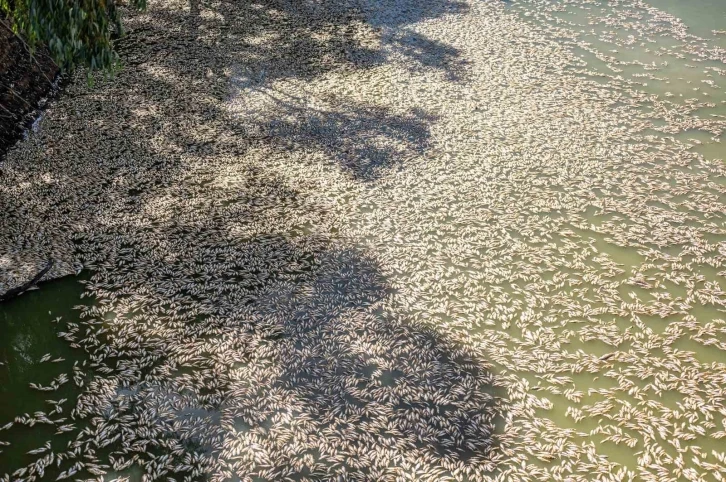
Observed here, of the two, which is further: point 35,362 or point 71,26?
point 71,26

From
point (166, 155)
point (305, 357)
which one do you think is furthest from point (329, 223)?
point (166, 155)

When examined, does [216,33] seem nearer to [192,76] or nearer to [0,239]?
[192,76]

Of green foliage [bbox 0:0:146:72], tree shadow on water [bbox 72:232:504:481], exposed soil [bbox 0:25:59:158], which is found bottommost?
tree shadow on water [bbox 72:232:504:481]

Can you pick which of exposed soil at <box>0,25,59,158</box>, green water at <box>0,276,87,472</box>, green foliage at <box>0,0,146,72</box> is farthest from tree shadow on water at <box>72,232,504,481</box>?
exposed soil at <box>0,25,59,158</box>

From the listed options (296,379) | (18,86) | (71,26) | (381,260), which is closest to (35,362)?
(296,379)

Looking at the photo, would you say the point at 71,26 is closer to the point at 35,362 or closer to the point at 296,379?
the point at 35,362

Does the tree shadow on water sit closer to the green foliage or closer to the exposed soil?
the green foliage
